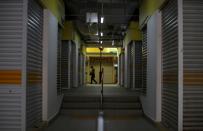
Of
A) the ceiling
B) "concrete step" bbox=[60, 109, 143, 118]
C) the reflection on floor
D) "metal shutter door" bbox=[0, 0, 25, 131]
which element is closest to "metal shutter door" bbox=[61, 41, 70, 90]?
the ceiling

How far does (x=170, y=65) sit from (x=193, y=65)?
835mm

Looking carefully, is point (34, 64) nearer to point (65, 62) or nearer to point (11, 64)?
point (11, 64)

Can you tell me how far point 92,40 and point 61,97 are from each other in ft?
49.2

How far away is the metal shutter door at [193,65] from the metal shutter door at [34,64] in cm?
308

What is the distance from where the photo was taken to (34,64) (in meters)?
6.94

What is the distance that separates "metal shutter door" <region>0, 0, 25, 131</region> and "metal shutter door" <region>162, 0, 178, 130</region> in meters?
3.02

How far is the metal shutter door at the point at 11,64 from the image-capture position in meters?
5.93

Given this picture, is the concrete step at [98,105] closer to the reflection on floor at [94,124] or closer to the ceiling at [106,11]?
the reflection on floor at [94,124]

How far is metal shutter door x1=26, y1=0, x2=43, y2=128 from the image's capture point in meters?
6.38

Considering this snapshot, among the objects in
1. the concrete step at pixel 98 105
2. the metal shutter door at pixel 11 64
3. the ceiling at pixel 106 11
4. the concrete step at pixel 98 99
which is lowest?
the concrete step at pixel 98 105

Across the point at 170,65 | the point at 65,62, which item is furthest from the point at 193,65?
the point at 65,62

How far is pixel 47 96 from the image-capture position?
Result: 796 cm

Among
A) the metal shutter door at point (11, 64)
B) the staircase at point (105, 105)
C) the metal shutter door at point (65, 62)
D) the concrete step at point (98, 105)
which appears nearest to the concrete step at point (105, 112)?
the staircase at point (105, 105)

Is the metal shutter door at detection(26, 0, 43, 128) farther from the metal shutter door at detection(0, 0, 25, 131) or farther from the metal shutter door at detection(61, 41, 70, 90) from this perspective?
the metal shutter door at detection(61, 41, 70, 90)
